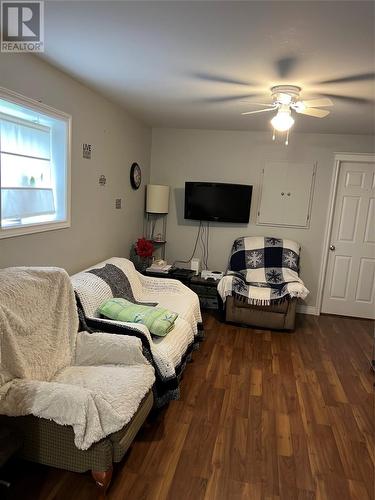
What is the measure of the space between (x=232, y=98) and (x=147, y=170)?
2.06 m

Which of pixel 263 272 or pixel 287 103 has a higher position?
pixel 287 103

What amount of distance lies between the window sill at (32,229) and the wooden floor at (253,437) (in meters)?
1.35

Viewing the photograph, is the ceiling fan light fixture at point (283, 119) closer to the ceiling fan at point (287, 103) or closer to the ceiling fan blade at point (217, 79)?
the ceiling fan at point (287, 103)

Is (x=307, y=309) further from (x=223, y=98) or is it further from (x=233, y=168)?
(x=223, y=98)

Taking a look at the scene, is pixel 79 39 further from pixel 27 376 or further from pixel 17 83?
pixel 27 376

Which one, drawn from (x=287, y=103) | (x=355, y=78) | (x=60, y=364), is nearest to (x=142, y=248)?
(x=60, y=364)

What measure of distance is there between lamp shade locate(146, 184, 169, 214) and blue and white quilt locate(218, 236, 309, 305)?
1086 millimetres

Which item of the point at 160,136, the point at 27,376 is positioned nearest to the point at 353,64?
the point at 27,376

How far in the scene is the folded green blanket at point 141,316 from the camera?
102 inches

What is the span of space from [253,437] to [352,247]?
3.11 metres

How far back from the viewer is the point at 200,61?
2.13 m

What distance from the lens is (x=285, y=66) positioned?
6.95 ft

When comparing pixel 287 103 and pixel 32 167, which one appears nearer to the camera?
pixel 32 167

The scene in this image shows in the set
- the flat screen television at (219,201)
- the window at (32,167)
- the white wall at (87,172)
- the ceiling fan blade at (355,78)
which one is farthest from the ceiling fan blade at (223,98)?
the flat screen television at (219,201)
